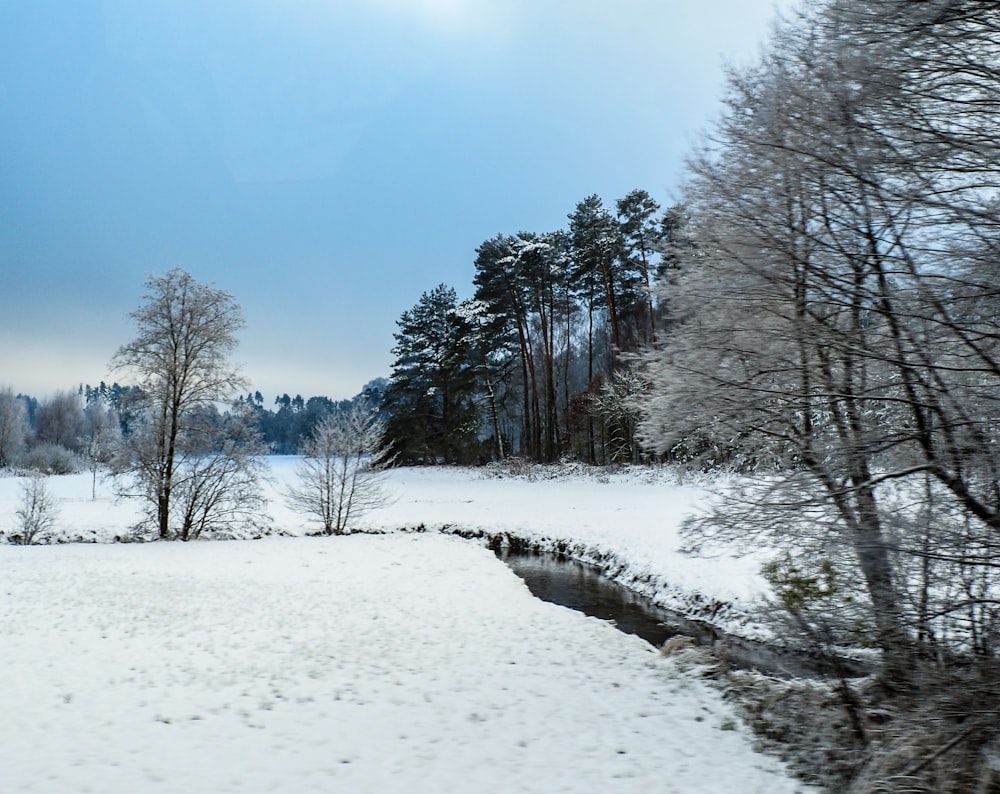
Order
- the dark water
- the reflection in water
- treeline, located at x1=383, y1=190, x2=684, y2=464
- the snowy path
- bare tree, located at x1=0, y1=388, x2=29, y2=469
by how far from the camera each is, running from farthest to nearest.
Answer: bare tree, located at x1=0, y1=388, x2=29, y2=469 → treeline, located at x1=383, y1=190, x2=684, y2=464 → the reflection in water → the dark water → the snowy path

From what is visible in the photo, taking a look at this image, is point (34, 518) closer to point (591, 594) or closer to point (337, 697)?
point (591, 594)

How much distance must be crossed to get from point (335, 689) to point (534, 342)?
110ft

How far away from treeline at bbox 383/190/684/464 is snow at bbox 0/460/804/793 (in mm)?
18651

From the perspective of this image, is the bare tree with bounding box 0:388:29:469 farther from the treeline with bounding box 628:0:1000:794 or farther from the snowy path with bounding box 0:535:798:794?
the treeline with bounding box 628:0:1000:794

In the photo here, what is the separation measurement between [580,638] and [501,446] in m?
27.8

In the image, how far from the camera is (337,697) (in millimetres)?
6141

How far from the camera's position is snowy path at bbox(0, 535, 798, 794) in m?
4.55

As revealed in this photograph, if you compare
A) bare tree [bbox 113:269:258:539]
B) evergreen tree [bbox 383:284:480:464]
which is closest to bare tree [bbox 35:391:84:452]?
evergreen tree [bbox 383:284:480:464]

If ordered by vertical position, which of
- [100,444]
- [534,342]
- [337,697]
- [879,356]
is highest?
[534,342]

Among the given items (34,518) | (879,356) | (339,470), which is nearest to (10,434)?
(34,518)

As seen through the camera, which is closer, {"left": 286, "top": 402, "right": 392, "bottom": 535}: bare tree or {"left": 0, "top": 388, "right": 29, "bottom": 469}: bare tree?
{"left": 286, "top": 402, "right": 392, "bottom": 535}: bare tree

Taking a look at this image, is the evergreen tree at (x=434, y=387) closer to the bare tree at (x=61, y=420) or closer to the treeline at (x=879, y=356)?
the treeline at (x=879, y=356)

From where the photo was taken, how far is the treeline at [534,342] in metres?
30.7

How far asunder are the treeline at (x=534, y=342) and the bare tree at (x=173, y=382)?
53.5ft
